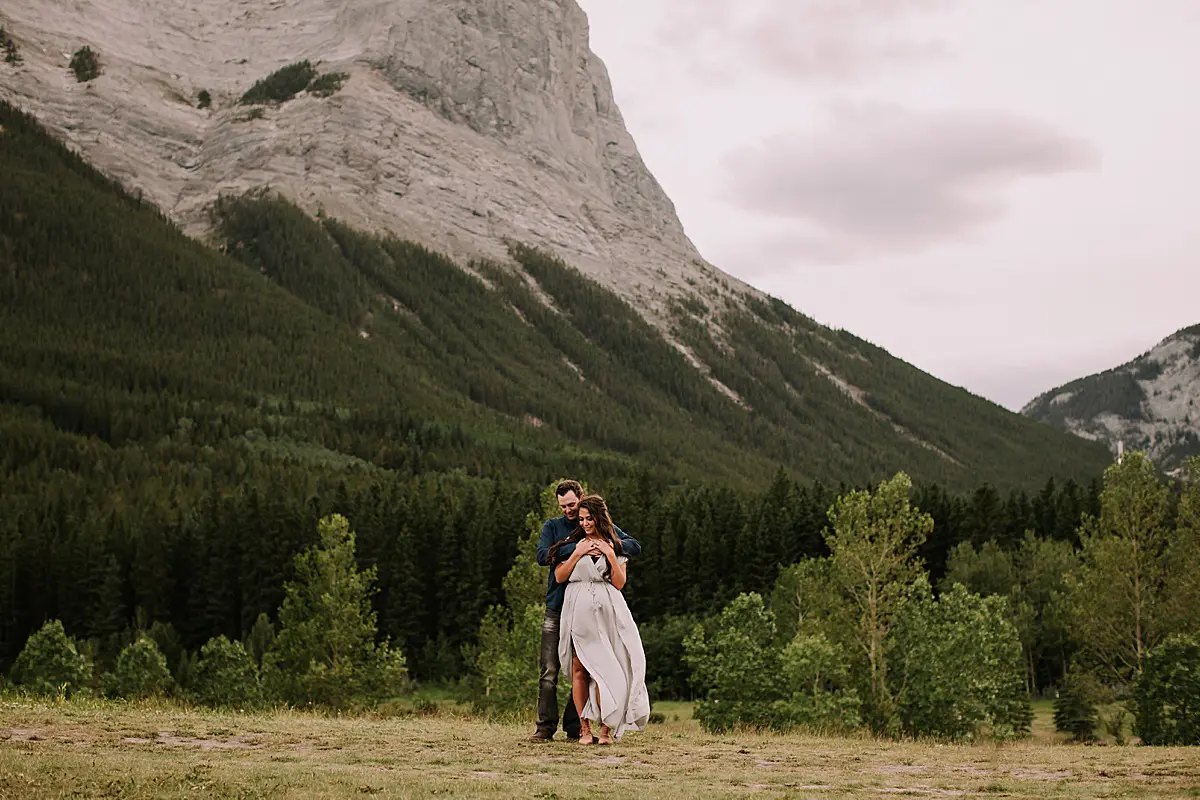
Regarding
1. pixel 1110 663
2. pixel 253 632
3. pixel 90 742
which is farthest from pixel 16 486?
pixel 90 742

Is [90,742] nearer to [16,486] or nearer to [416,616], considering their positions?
[416,616]

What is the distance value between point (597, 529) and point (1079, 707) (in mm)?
52635

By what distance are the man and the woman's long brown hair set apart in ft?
0.25

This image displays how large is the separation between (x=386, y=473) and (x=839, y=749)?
152 meters

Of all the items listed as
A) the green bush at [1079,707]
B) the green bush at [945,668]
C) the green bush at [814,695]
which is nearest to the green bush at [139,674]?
the green bush at [814,695]

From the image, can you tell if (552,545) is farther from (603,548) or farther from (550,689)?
(550,689)

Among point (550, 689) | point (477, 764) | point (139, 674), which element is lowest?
point (139, 674)

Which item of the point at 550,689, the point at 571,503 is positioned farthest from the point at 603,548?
the point at 550,689

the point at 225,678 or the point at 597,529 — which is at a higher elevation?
the point at 597,529

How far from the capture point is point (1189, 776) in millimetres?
14133

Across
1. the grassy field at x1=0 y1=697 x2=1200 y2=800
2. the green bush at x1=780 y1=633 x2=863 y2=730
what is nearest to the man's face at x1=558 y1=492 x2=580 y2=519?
the grassy field at x1=0 y1=697 x2=1200 y2=800

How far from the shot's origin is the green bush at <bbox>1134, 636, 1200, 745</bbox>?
93.5 ft

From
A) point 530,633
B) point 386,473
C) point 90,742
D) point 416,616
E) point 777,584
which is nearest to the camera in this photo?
point 90,742

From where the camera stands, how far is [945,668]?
A: 126 feet
